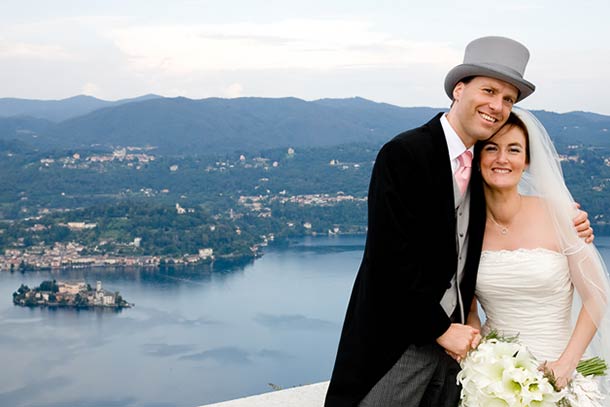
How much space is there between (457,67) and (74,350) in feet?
91.2

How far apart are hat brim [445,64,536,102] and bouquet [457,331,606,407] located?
1.79ft

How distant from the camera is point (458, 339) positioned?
1.58 meters

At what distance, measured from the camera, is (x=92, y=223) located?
41.1m

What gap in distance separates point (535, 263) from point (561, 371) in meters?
0.25

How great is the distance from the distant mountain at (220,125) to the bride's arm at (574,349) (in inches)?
2392

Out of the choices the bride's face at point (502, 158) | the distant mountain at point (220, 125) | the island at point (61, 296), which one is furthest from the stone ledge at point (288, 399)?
the distant mountain at point (220, 125)

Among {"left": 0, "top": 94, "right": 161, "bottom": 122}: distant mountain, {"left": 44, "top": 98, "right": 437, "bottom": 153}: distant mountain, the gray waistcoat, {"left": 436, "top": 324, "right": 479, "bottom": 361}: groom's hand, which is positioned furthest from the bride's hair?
{"left": 0, "top": 94, "right": 161, "bottom": 122}: distant mountain

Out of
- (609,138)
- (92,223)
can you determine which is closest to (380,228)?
(92,223)

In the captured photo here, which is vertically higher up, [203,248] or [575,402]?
[575,402]

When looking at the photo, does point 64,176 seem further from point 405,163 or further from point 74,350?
point 405,163

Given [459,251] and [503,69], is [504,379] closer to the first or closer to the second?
[459,251]

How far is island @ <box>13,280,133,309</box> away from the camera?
32.1 metres

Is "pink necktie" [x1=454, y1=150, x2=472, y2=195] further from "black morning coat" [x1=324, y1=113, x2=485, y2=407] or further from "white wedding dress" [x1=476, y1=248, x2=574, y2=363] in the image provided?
"white wedding dress" [x1=476, y1=248, x2=574, y2=363]

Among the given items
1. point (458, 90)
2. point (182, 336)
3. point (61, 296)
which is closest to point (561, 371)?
point (458, 90)
